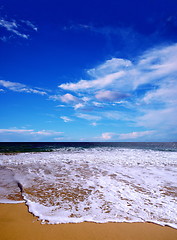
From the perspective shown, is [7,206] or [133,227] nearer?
[133,227]

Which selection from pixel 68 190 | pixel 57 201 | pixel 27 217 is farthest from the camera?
pixel 68 190

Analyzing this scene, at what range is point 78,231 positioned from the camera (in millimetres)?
3377

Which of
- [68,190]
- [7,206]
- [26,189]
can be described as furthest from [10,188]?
[68,190]

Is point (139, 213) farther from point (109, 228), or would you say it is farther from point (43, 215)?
point (43, 215)

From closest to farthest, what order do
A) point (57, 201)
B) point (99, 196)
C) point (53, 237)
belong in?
point (53, 237), point (57, 201), point (99, 196)

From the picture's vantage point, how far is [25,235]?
318 centimetres

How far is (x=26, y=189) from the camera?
20.4 ft

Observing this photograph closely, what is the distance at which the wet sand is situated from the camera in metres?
3.18

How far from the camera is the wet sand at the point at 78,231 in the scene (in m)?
3.18

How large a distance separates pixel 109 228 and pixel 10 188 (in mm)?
4796

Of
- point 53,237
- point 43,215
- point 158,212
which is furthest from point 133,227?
point 43,215

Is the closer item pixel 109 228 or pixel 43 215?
Result: pixel 109 228

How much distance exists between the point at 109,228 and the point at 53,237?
1.31 metres

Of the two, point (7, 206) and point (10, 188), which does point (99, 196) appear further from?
point (10, 188)
